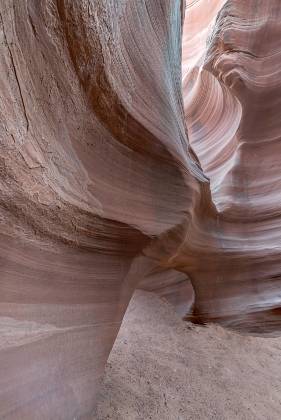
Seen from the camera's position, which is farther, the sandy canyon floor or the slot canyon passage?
the sandy canyon floor

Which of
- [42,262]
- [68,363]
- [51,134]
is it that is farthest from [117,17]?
[68,363]

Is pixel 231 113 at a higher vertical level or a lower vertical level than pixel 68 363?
higher

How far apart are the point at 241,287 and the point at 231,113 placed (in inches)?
50.6

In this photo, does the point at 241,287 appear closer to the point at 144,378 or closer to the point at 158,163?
the point at 144,378

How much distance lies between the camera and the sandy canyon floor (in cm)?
134

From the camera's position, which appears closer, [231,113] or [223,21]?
[223,21]

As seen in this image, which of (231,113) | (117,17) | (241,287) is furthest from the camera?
(231,113)

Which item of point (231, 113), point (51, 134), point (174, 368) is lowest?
point (174, 368)

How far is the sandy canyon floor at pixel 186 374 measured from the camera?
1.34 m

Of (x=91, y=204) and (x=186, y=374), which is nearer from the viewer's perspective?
(x=91, y=204)

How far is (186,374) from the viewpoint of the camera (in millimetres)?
1635

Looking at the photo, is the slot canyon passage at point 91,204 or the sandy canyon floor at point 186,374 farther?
the sandy canyon floor at point 186,374

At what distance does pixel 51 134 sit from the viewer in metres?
0.86

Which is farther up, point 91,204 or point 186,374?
point 91,204
